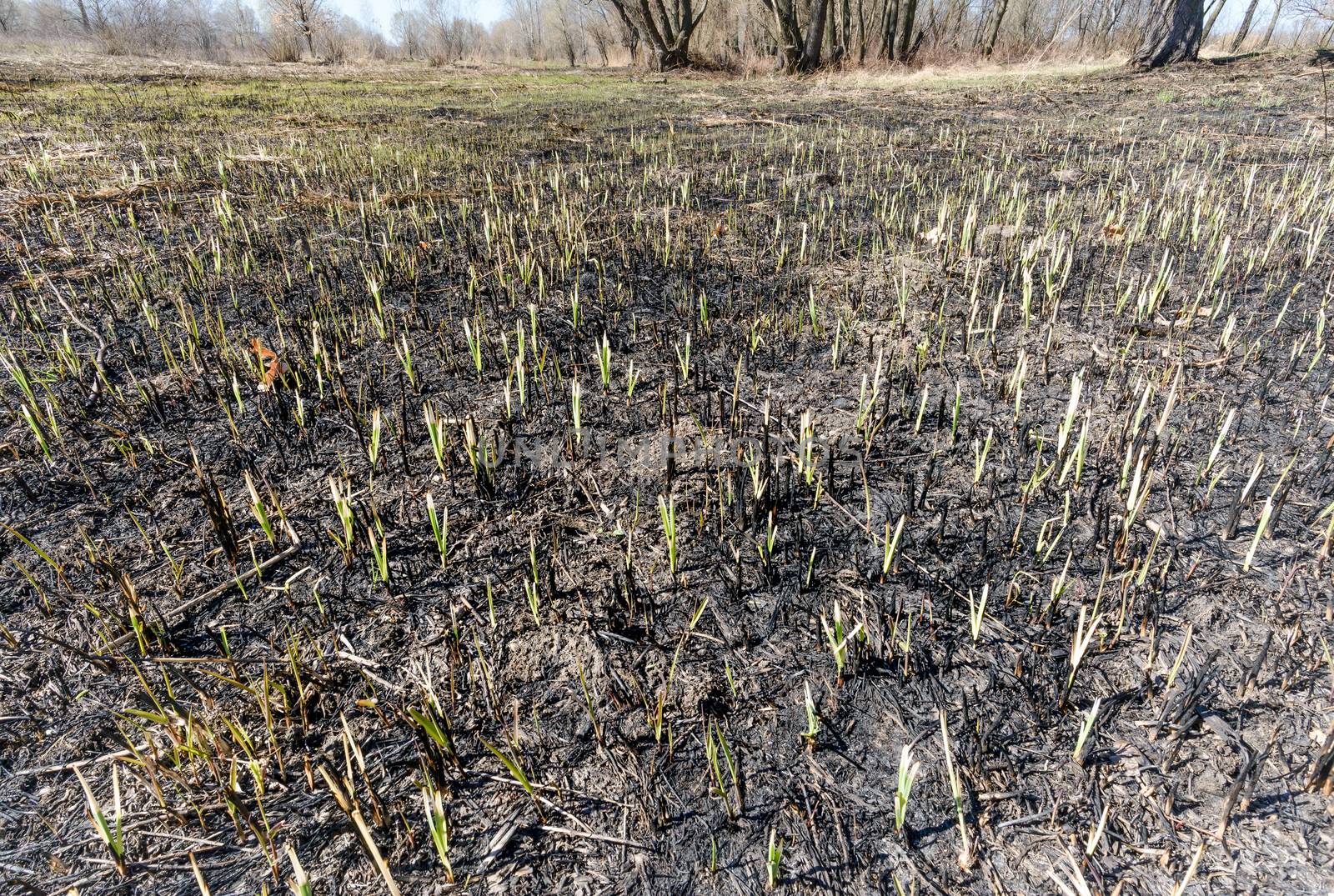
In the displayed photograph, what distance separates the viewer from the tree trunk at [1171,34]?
1161 centimetres

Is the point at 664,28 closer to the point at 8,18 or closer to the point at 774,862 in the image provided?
the point at 774,862

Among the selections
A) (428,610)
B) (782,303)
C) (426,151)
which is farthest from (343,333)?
(426,151)

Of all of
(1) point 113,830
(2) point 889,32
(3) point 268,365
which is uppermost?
(2) point 889,32

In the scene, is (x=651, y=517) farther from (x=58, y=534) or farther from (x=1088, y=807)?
(x=58, y=534)

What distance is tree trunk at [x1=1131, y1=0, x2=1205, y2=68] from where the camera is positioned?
11609 mm

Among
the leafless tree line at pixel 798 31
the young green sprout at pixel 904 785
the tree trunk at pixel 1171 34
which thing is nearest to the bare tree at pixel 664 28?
the leafless tree line at pixel 798 31

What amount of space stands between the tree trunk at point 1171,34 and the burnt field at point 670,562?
10833 mm

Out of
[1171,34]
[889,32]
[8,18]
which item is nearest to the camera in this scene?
[1171,34]

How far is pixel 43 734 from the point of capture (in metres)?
1.46

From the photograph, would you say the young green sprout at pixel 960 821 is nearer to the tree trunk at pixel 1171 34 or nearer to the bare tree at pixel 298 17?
the tree trunk at pixel 1171 34

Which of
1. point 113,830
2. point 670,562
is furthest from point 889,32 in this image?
point 113,830

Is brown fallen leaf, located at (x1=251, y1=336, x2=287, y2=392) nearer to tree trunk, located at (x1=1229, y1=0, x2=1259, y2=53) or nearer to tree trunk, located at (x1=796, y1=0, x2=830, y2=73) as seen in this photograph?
tree trunk, located at (x1=796, y1=0, x2=830, y2=73)

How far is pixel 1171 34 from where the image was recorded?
11852mm

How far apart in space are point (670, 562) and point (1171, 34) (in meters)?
16.2
